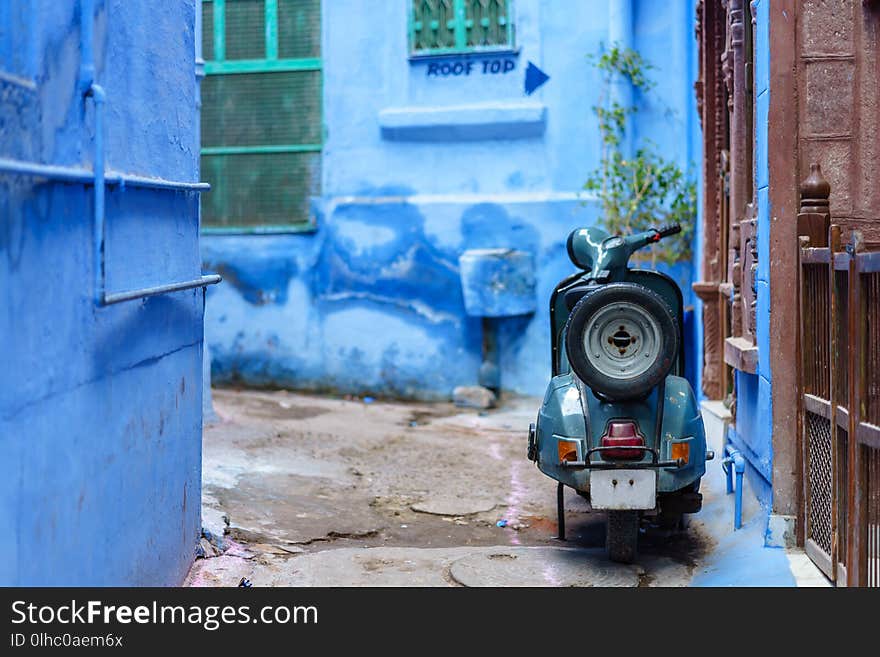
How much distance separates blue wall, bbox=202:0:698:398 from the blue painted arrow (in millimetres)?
75

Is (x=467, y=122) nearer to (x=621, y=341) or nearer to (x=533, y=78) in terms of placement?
(x=533, y=78)

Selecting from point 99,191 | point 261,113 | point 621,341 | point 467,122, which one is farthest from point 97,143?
point 261,113

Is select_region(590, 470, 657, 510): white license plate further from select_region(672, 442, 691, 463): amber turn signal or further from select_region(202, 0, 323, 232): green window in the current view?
select_region(202, 0, 323, 232): green window

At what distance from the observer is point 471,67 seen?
11719mm

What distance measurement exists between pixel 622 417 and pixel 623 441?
140 millimetres

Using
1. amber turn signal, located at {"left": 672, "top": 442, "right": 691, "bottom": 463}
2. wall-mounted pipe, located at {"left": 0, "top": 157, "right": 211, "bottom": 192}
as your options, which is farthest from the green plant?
wall-mounted pipe, located at {"left": 0, "top": 157, "right": 211, "bottom": 192}

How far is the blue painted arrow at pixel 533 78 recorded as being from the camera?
38.2ft

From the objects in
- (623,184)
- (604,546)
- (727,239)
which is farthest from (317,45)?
(604,546)

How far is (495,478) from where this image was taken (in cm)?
801

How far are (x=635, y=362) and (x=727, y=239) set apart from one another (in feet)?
10.2

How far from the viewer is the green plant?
1095 cm

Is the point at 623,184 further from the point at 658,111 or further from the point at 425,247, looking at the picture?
the point at 425,247

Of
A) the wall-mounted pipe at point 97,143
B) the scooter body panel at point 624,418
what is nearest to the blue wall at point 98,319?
the wall-mounted pipe at point 97,143

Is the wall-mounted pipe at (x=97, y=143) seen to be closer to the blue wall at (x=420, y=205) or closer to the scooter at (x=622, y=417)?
the scooter at (x=622, y=417)
